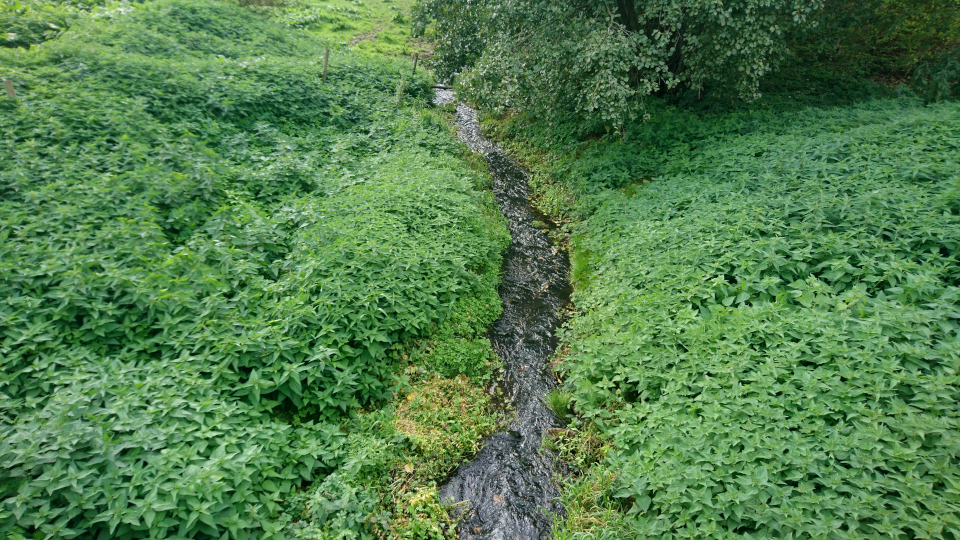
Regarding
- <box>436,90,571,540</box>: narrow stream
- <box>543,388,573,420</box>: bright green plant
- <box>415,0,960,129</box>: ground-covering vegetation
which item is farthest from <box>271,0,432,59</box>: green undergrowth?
<box>543,388,573,420</box>: bright green plant

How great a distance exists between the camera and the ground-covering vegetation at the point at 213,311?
4324mm

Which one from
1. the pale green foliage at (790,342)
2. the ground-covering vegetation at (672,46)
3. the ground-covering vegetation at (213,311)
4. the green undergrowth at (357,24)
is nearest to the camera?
the pale green foliage at (790,342)

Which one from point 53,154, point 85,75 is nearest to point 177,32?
point 85,75

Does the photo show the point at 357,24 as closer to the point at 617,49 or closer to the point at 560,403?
the point at 617,49

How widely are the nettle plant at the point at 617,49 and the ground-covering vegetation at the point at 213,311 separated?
346 cm

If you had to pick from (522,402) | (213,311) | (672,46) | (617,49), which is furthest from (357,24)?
(522,402)

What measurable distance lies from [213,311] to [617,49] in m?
9.00

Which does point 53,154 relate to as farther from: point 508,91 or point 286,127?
point 508,91

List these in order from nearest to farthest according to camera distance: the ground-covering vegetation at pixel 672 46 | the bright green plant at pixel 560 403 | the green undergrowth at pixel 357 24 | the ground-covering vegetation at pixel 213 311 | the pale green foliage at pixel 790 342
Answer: the pale green foliage at pixel 790 342 → the ground-covering vegetation at pixel 213 311 → the bright green plant at pixel 560 403 → the ground-covering vegetation at pixel 672 46 → the green undergrowth at pixel 357 24

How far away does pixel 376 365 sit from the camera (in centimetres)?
667

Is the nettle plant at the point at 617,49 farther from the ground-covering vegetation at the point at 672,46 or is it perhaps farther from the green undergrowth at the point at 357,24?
the green undergrowth at the point at 357,24

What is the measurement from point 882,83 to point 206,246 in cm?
1775

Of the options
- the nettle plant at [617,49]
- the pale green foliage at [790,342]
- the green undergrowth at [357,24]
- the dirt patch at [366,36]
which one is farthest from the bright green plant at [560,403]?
the dirt patch at [366,36]

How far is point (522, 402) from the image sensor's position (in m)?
7.14
